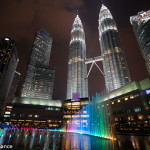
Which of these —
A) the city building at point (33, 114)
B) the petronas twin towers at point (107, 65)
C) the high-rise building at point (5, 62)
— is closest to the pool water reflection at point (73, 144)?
the high-rise building at point (5, 62)

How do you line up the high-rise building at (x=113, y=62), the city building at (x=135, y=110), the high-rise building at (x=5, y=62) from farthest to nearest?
the high-rise building at (x=113, y=62) → the high-rise building at (x=5, y=62) → the city building at (x=135, y=110)

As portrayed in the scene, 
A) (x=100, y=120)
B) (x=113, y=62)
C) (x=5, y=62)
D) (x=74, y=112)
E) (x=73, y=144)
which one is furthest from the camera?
(x=113, y=62)

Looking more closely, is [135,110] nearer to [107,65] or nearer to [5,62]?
[107,65]

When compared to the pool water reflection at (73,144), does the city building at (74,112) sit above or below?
above

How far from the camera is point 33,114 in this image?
10225 centimetres

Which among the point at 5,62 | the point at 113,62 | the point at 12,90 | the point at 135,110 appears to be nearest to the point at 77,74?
the point at 113,62

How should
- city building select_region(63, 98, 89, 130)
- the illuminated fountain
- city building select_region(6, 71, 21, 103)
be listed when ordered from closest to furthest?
the illuminated fountain
city building select_region(63, 98, 89, 130)
city building select_region(6, 71, 21, 103)

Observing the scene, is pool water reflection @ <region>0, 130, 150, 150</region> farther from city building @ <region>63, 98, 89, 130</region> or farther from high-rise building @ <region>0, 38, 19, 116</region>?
high-rise building @ <region>0, 38, 19, 116</region>

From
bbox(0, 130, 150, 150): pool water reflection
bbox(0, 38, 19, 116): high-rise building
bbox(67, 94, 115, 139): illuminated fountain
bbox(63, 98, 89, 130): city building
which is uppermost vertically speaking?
bbox(0, 38, 19, 116): high-rise building

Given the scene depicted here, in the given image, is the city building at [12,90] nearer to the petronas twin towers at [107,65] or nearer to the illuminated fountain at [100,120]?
the petronas twin towers at [107,65]

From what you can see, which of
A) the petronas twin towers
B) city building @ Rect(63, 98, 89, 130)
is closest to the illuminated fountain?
city building @ Rect(63, 98, 89, 130)

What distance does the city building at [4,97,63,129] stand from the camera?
3853 inches

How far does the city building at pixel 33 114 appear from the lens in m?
97.9

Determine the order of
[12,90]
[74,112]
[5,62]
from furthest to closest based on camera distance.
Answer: [12,90], [74,112], [5,62]
